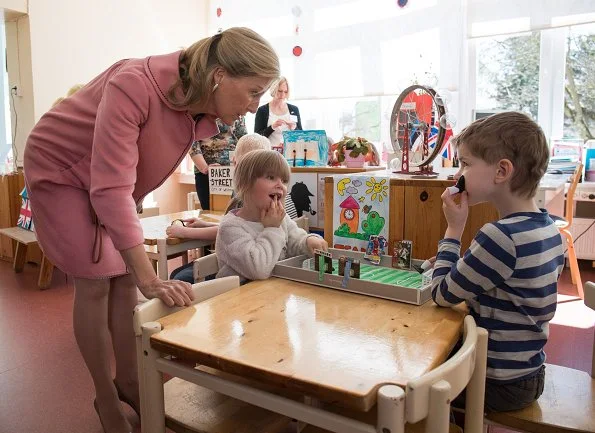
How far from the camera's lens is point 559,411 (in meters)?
1.15

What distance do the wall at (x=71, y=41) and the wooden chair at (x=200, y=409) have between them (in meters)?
3.94

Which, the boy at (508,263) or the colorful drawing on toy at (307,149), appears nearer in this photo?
the boy at (508,263)

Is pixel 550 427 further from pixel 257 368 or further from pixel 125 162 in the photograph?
pixel 125 162

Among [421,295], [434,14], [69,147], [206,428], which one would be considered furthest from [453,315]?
[434,14]

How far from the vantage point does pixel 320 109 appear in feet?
18.3

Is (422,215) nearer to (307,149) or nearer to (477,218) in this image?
(477,218)

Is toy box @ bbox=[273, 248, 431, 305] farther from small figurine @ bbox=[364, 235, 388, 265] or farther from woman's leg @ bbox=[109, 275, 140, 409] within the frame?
woman's leg @ bbox=[109, 275, 140, 409]

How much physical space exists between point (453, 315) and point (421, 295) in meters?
0.09

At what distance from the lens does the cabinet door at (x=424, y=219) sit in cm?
161

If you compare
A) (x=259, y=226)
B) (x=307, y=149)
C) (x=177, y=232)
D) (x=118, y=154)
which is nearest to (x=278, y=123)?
(x=307, y=149)

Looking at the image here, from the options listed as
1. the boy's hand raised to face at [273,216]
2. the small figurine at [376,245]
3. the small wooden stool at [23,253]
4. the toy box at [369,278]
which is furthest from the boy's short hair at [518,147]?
the small wooden stool at [23,253]

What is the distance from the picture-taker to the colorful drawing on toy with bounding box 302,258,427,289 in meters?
1.33

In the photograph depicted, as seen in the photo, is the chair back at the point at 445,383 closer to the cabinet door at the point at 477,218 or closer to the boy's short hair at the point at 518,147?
the boy's short hair at the point at 518,147

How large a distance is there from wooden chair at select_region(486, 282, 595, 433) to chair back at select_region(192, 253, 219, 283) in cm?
88
